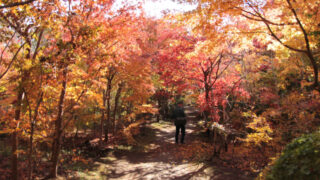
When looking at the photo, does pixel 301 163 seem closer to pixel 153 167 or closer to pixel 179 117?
pixel 153 167

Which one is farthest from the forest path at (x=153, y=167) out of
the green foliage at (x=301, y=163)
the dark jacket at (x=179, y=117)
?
the green foliage at (x=301, y=163)

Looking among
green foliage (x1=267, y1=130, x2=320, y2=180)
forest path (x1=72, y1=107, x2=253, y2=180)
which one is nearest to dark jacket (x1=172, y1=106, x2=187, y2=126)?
forest path (x1=72, y1=107, x2=253, y2=180)

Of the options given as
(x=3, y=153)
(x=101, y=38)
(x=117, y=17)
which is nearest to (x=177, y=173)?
(x=101, y=38)

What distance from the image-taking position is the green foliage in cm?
199

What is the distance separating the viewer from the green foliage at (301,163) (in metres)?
1.99

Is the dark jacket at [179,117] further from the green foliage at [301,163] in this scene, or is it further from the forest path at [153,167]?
the green foliage at [301,163]

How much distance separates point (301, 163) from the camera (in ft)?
7.07

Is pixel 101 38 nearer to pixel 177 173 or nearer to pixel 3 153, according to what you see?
pixel 177 173

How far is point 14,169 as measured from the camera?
5289 millimetres

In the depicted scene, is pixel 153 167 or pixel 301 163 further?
pixel 153 167

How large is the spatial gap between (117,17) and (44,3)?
2315 mm

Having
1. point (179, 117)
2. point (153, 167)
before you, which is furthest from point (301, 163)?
point (179, 117)

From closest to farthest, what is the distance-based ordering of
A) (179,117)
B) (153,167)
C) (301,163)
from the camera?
(301,163) → (153,167) → (179,117)

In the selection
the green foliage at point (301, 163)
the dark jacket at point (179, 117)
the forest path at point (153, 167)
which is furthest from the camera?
the dark jacket at point (179, 117)
